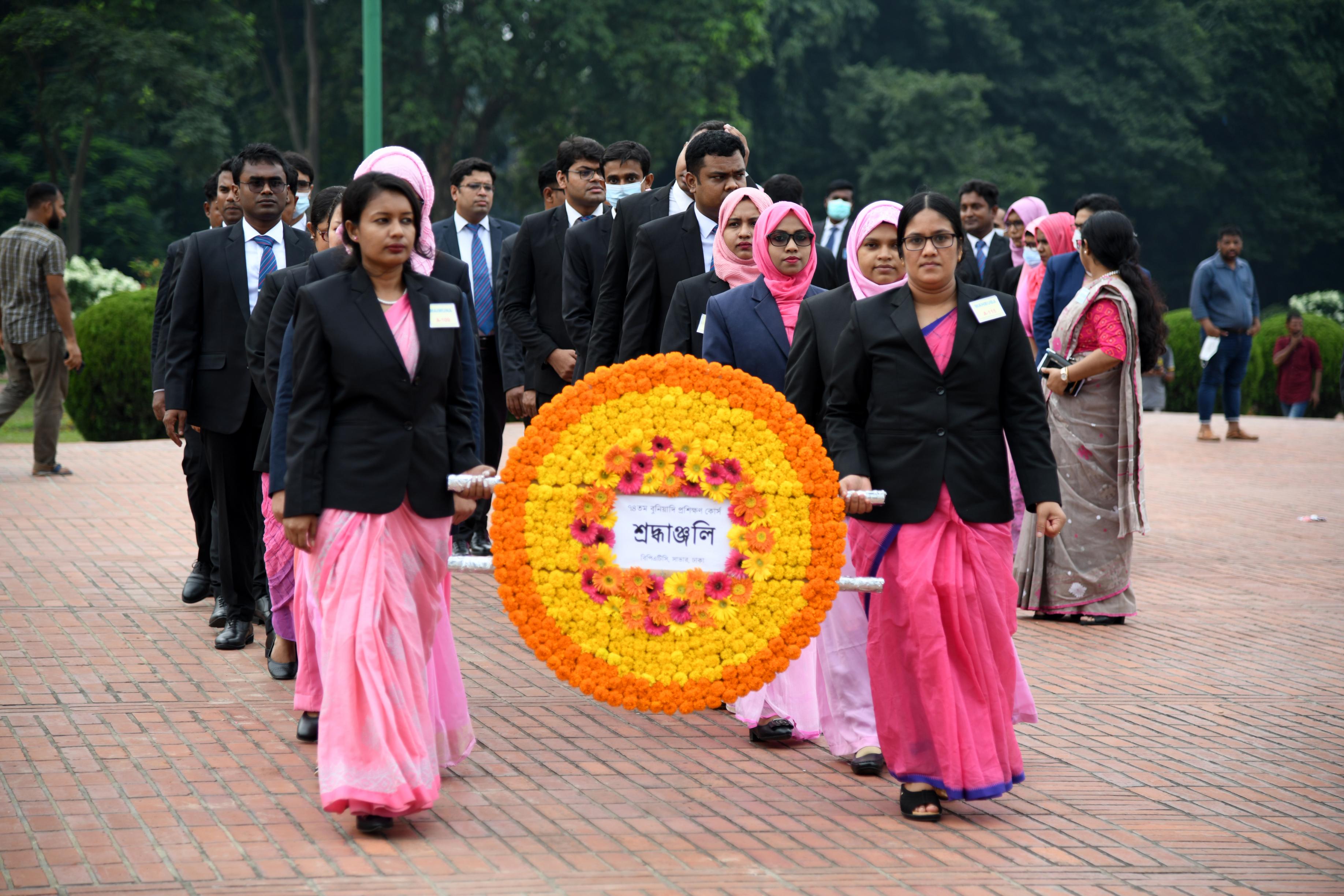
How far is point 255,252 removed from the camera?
755 cm

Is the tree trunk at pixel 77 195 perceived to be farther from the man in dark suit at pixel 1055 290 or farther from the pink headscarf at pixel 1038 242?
the man in dark suit at pixel 1055 290

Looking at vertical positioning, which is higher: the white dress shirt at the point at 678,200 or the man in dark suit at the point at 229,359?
the white dress shirt at the point at 678,200

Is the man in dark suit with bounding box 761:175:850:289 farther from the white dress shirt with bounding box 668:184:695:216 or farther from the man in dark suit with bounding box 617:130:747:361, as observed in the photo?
the white dress shirt with bounding box 668:184:695:216

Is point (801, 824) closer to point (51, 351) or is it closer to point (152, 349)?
point (152, 349)

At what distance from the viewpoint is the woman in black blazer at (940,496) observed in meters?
4.99

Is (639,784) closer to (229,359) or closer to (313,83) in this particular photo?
(229,359)

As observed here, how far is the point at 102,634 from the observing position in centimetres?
768

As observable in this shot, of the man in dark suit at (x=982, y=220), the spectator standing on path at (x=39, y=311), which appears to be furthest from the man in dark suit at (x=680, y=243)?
the spectator standing on path at (x=39, y=311)

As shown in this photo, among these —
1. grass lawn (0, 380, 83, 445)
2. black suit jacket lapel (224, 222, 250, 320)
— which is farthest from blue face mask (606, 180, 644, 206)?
grass lawn (0, 380, 83, 445)

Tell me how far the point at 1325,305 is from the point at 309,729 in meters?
28.2

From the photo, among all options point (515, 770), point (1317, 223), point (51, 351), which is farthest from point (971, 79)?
point (515, 770)

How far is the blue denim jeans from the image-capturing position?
17406 mm

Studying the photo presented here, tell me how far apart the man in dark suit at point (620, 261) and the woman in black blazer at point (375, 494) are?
7.86 ft

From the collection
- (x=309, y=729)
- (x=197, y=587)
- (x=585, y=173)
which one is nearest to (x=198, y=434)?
(x=197, y=587)
